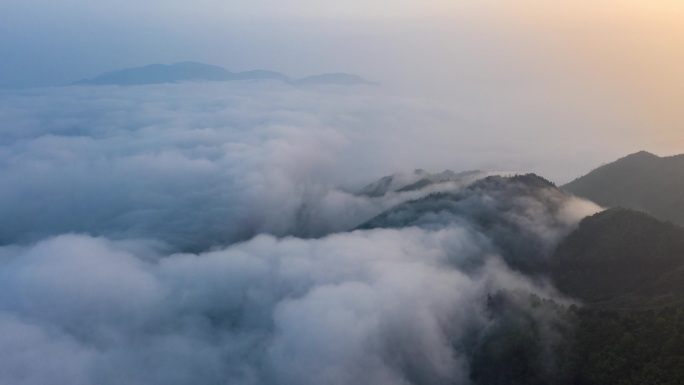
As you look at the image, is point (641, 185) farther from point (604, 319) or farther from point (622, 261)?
point (604, 319)

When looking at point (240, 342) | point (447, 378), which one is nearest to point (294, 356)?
point (240, 342)

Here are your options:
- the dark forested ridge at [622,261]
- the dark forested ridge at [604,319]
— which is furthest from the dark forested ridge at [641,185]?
the dark forested ridge at [604,319]

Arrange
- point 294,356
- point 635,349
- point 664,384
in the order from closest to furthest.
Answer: point 664,384 → point 635,349 → point 294,356

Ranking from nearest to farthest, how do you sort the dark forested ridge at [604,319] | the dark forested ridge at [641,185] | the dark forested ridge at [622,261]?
the dark forested ridge at [604,319] → the dark forested ridge at [622,261] → the dark forested ridge at [641,185]

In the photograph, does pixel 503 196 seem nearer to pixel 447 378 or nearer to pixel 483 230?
pixel 483 230

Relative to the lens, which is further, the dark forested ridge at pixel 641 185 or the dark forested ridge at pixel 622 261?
the dark forested ridge at pixel 641 185

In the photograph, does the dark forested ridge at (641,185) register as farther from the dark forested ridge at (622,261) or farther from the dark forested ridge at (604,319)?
the dark forested ridge at (604,319)

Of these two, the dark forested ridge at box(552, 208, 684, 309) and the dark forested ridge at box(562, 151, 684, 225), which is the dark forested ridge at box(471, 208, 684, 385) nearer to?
the dark forested ridge at box(552, 208, 684, 309)

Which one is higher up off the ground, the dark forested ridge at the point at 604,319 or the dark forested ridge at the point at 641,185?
the dark forested ridge at the point at 641,185

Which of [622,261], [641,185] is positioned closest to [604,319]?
[622,261]
